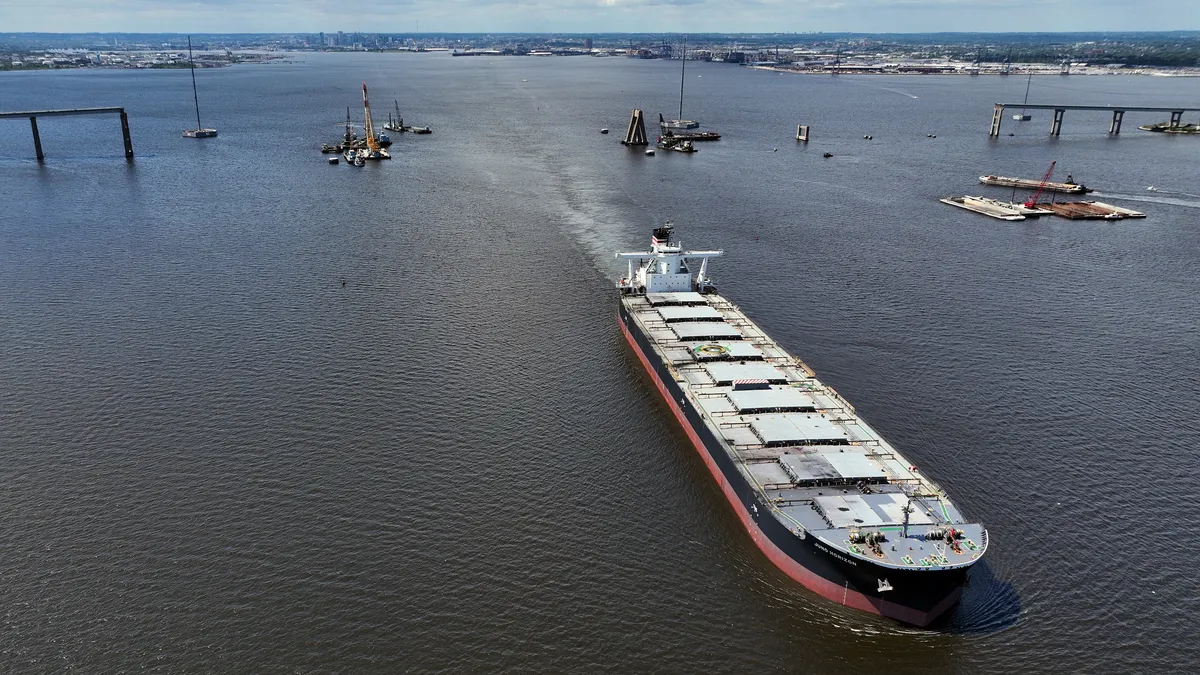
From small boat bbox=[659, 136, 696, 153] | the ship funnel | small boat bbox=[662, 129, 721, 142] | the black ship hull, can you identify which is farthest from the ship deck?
small boat bbox=[662, 129, 721, 142]

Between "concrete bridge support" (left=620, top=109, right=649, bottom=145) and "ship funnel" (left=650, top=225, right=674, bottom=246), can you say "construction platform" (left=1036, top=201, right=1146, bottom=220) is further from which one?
"concrete bridge support" (left=620, top=109, right=649, bottom=145)

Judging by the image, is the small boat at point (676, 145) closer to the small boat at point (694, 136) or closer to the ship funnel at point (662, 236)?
the small boat at point (694, 136)

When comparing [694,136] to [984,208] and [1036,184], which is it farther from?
[984,208]

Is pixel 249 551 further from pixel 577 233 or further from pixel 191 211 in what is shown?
pixel 191 211

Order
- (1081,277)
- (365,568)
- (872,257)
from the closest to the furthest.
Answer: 1. (365,568)
2. (1081,277)
3. (872,257)

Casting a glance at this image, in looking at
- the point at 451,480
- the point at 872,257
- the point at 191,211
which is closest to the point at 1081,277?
the point at 872,257

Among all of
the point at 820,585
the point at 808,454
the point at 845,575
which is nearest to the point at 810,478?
the point at 808,454
